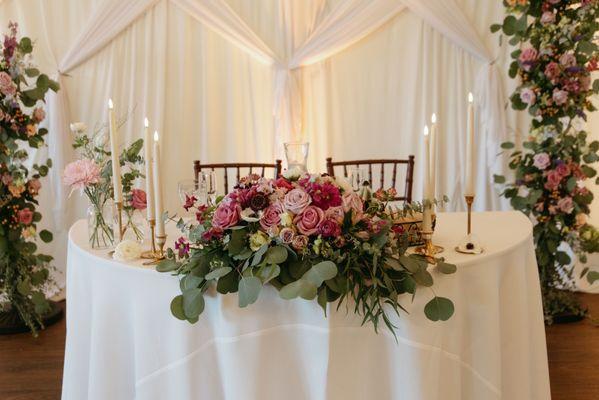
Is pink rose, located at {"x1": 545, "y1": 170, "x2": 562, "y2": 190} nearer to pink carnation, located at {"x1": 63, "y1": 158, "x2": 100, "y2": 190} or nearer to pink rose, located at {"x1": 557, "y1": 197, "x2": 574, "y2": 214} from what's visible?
pink rose, located at {"x1": 557, "y1": 197, "x2": 574, "y2": 214}

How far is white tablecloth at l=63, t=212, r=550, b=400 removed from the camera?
126 cm

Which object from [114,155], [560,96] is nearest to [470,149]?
[114,155]

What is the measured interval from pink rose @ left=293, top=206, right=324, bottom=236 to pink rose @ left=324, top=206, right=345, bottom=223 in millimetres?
15

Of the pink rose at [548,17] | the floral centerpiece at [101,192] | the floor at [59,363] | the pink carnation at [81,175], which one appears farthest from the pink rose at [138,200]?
the pink rose at [548,17]

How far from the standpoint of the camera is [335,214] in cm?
118

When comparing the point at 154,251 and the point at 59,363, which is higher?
the point at 154,251

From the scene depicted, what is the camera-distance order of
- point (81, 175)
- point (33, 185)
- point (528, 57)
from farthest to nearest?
1. point (33, 185)
2. point (528, 57)
3. point (81, 175)

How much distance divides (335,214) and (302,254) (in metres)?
0.11

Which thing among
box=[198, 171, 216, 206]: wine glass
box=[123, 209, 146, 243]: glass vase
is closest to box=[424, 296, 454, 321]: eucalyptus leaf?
box=[198, 171, 216, 206]: wine glass

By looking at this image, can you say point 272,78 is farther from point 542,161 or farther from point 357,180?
point 357,180

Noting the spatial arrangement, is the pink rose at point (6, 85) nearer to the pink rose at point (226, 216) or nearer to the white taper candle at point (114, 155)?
the white taper candle at point (114, 155)

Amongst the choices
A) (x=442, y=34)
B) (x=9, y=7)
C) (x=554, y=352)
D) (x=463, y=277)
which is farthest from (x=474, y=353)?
(x=9, y=7)

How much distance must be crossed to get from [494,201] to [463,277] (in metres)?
2.18

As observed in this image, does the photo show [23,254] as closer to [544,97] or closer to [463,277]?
[463,277]
